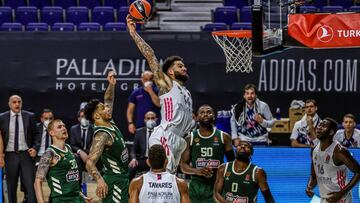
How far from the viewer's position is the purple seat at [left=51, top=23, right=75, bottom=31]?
21.4 metres

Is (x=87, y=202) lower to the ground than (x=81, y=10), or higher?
lower

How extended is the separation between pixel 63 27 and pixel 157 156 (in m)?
11.1

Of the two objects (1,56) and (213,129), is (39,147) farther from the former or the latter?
(213,129)

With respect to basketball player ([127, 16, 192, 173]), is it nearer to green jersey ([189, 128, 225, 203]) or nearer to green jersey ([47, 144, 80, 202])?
green jersey ([47, 144, 80, 202])

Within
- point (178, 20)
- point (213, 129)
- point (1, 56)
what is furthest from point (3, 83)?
point (213, 129)

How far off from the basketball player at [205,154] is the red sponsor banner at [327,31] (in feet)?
5.48

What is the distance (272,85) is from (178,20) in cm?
452

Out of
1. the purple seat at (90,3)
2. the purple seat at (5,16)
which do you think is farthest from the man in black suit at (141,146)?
the purple seat at (90,3)

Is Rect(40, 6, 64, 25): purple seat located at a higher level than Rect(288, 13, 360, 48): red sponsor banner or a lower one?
higher

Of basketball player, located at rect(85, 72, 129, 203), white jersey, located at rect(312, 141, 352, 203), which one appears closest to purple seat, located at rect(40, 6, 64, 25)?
basketball player, located at rect(85, 72, 129, 203)

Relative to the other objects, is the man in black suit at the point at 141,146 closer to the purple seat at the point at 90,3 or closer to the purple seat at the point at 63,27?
the purple seat at the point at 63,27

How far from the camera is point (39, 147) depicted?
18688 millimetres

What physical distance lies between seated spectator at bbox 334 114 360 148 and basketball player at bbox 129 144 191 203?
20.8 feet

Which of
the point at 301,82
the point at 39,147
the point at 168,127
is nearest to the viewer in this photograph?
the point at 168,127
